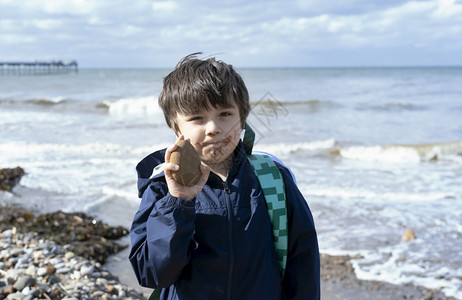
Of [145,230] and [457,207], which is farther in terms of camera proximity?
[457,207]

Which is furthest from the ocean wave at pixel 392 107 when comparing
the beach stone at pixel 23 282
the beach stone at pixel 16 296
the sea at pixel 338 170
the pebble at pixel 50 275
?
the beach stone at pixel 16 296

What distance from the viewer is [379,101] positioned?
26.1 meters

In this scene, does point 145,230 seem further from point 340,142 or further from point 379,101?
point 379,101

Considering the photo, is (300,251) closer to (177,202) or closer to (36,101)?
(177,202)

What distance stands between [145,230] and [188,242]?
0.65 feet

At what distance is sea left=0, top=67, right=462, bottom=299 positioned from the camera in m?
5.81

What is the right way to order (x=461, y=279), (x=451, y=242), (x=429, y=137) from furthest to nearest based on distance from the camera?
(x=429, y=137) → (x=451, y=242) → (x=461, y=279)

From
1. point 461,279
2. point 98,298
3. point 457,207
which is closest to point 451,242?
point 461,279

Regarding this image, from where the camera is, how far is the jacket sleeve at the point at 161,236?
5.41ft

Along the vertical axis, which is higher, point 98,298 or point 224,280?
point 224,280

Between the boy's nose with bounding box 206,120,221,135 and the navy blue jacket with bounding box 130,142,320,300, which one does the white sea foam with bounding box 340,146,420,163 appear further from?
the boy's nose with bounding box 206,120,221,135

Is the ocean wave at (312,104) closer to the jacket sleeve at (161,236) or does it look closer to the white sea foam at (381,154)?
the white sea foam at (381,154)

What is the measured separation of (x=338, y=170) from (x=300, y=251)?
8.94 metres

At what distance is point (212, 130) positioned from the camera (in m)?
1.78
